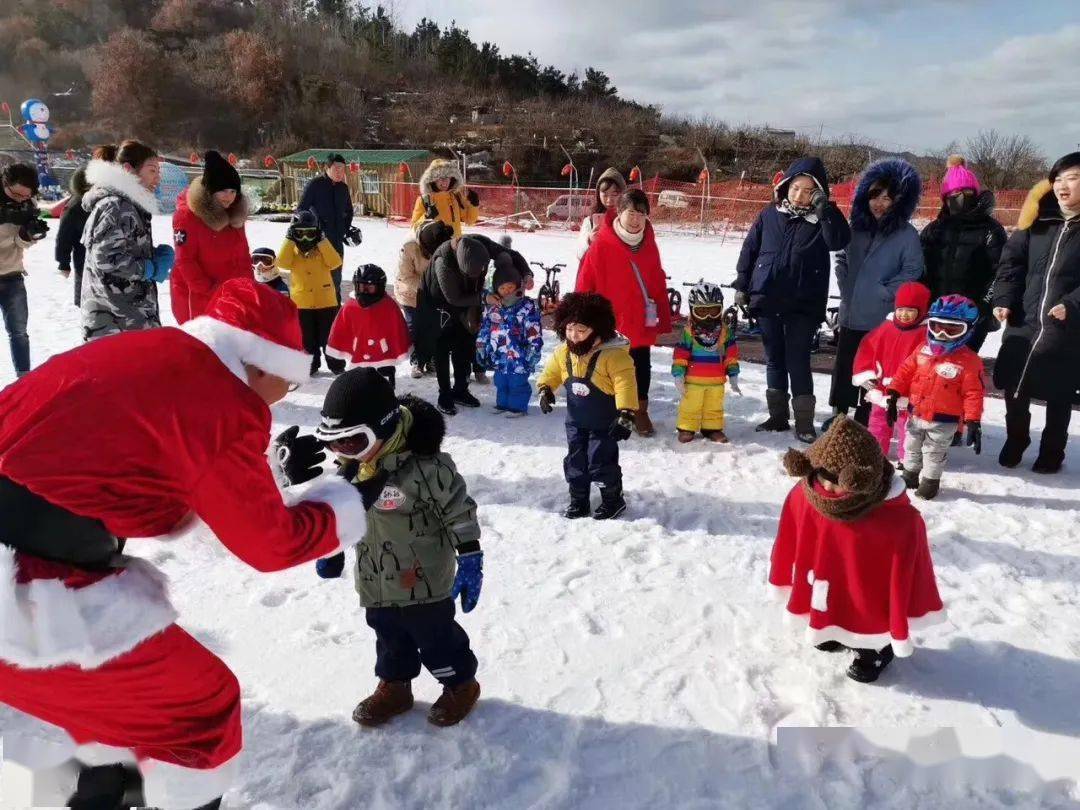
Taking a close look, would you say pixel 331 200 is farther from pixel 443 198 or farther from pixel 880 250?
pixel 880 250

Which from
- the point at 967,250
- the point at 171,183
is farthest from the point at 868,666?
the point at 171,183

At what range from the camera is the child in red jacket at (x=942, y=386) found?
436 centimetres

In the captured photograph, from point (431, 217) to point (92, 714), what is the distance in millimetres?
5929

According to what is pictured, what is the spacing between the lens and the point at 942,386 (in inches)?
175

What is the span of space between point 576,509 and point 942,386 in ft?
7.71

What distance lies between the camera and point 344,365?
6.66 meters

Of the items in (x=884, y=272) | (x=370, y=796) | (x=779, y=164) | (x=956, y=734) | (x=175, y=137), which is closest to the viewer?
(x=370, y=796)

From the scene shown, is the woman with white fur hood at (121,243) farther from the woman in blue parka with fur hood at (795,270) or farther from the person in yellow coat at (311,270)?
the woman in blue parka with fur hood at (795,270)

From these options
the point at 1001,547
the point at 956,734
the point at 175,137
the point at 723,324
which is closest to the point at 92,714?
the point at 956,734

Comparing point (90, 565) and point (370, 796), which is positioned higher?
point (90, 565)

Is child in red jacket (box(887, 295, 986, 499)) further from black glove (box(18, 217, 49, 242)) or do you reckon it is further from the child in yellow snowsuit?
black glove (box(18, 217, 49, 242))

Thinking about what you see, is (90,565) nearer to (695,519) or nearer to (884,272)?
(695,519)

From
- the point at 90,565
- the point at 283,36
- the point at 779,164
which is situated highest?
the point at 283,36

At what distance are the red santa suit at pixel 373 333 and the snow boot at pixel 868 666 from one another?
4193 mm
